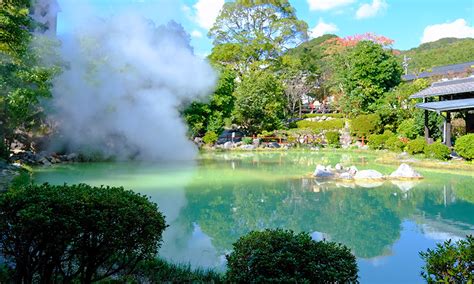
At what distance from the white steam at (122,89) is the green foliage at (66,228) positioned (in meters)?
15.4

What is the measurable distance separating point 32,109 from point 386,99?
20049mm

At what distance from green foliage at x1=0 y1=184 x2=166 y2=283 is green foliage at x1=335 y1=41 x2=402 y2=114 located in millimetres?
26746

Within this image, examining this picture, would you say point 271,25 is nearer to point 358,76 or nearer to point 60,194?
point 358,76

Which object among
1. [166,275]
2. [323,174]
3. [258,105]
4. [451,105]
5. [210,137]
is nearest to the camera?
[166,275]

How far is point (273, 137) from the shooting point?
2703cm

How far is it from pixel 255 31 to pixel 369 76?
1089cm

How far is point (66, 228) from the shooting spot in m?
2.79

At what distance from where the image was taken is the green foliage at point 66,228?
278 centimetres

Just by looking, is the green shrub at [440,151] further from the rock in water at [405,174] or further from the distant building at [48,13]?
the distant building at [48,13]

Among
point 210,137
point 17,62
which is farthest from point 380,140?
point 17,62

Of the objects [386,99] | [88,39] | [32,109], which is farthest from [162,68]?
[386,99]

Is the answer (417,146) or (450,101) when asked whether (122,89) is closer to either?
(417,146)

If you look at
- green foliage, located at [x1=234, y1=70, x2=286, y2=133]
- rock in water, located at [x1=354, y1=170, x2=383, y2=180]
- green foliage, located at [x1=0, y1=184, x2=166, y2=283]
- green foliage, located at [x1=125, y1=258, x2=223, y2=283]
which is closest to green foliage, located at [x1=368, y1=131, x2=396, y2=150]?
green foliage, located at [x1=234, y1=70, x2=286, y2=133]

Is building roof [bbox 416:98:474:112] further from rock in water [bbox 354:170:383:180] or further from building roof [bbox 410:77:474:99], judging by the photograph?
rock in water [bbox 354:170:383:180]
